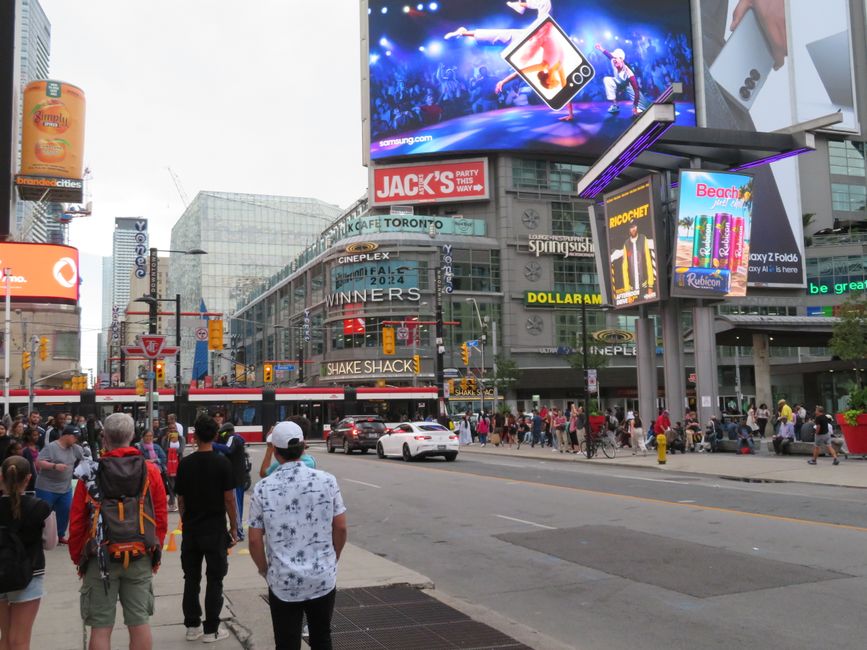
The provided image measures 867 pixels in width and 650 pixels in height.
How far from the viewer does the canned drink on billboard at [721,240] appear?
112 ft

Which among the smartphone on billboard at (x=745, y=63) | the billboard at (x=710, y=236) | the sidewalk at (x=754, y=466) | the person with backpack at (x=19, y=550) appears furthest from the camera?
the smartphone on billboard at (x=745, y=63)

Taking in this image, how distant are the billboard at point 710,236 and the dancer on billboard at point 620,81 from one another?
152 ft

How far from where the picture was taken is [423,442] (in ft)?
99.5

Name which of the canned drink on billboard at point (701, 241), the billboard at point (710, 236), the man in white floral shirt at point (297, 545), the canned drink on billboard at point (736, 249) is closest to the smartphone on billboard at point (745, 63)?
the billboard at point (710, 236)

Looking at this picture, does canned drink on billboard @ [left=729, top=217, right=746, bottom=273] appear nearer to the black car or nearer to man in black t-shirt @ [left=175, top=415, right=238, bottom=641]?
the black car

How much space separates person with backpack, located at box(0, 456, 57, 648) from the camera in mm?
5262

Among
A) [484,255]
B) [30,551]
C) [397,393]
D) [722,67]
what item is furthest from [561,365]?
[30,551]

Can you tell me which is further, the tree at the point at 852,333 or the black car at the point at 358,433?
the black car at the point at 358,433

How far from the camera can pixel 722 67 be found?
85.2 metres

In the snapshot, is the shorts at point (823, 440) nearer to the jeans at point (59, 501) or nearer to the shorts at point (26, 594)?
the jeans at point (59, 501)

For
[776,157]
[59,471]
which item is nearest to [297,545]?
[59,471]

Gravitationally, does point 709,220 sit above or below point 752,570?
above

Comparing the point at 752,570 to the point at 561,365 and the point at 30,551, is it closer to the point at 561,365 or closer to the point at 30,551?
the point at 30,551

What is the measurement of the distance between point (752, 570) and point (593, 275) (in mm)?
68010
